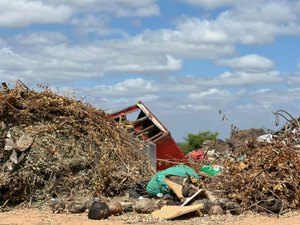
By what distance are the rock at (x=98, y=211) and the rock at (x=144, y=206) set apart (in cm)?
54

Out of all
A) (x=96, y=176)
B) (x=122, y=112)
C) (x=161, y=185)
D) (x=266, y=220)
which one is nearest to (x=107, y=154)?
(x=96, y=176)

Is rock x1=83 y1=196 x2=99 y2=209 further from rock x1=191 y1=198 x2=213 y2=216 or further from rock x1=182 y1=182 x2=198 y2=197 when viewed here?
rock x1=191 y1=198 x2=213 y2=216

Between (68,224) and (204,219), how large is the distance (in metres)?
2.08

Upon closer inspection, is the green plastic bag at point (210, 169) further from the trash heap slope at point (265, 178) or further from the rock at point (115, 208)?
the rock at point (115, 208)

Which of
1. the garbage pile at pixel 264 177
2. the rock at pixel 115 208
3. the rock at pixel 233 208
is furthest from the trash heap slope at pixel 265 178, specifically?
the rock at pixel 115 208

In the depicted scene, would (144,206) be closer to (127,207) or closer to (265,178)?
(127,207)

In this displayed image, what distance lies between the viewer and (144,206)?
937 centimetres

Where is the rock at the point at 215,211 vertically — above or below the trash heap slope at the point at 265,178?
below

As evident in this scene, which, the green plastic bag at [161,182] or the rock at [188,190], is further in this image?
the green plastic bag at [161,182]

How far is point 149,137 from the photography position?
1345 centimetres

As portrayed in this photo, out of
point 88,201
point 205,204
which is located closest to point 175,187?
point 205,204

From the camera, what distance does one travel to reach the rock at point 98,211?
902cm

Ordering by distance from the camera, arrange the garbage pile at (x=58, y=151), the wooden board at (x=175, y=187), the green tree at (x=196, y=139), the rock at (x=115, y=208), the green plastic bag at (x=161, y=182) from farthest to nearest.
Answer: the green tree at (x=196, y=139) → the garbage pile at (x=58, y=151) → the green plastic bag at (x=161, y=182) → the wooden board at (x=175, y=187) → the rock at (x=115, y=208)

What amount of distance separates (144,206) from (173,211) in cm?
59
